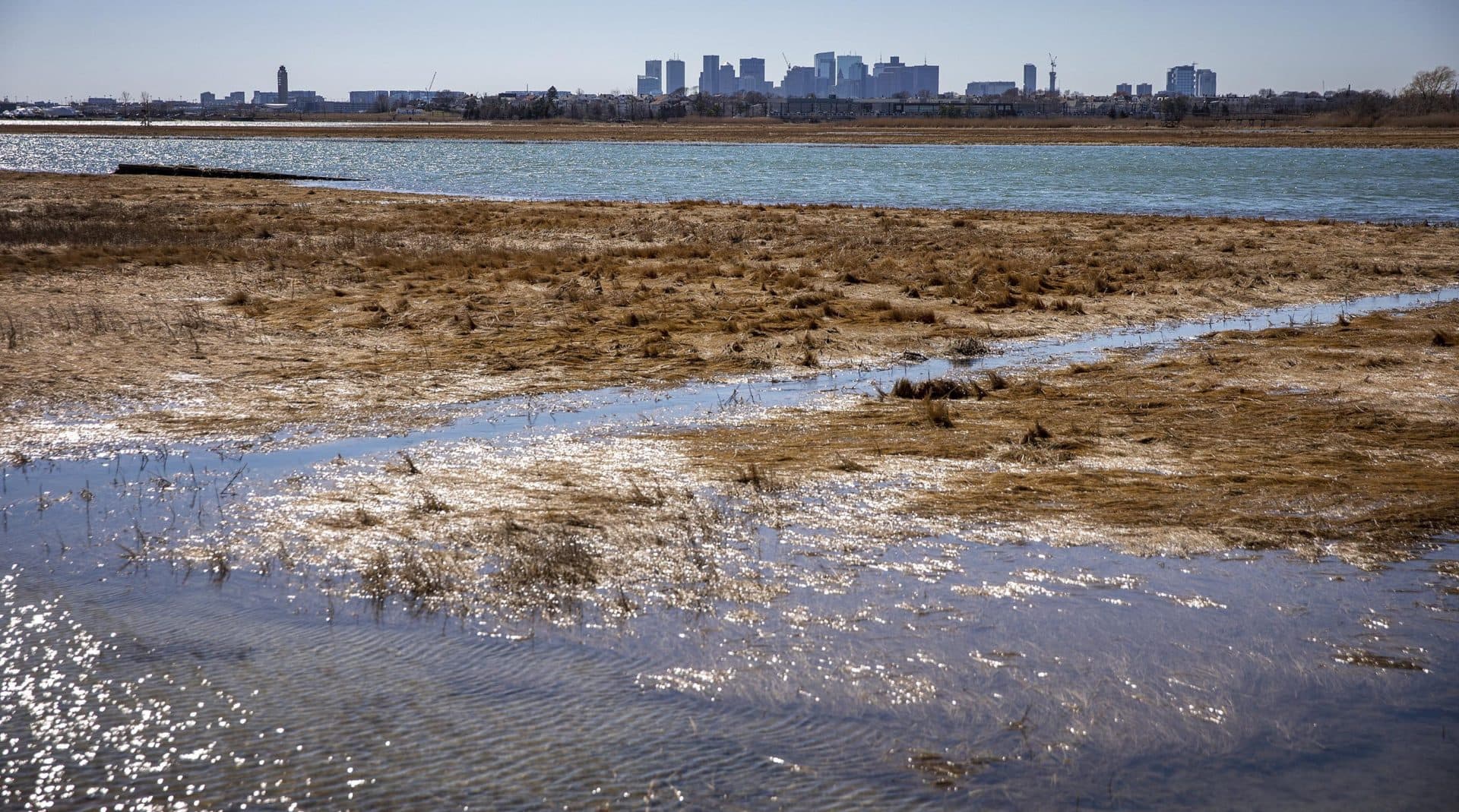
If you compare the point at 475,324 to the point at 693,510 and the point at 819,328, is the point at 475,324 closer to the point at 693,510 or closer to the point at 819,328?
the point at 819,328

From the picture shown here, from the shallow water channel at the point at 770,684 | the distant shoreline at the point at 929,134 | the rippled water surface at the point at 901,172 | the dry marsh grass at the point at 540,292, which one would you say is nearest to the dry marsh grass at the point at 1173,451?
the shallow water channel at the point at 770,684

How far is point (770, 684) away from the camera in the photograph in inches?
232

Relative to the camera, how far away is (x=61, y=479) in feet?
30.3

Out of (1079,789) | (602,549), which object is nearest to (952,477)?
(602,549)

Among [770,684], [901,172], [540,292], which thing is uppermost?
[901,172]

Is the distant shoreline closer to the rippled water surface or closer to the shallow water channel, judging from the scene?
the rippled water surface

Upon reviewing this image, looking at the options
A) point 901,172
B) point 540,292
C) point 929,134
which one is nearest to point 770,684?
point 540,292


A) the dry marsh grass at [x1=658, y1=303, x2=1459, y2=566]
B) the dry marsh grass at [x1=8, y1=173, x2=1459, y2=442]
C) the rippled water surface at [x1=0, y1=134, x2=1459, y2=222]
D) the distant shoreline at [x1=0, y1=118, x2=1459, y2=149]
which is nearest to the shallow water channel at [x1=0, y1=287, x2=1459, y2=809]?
the dry marsh grass at [x1=658, y1=303, x2=1459, y2=566]

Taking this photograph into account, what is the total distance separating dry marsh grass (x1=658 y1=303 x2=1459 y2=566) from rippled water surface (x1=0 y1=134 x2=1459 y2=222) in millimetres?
28849

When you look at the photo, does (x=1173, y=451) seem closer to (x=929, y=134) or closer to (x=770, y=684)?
(x=770, y=684)

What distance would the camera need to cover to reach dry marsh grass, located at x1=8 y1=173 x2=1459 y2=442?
13.1m

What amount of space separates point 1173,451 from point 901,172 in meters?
64.1

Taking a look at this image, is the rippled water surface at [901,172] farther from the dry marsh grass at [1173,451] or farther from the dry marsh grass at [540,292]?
the dry marsh grass at [1173,451]

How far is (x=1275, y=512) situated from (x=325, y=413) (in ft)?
27.8
